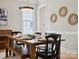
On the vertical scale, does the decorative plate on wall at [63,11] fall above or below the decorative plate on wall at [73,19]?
above

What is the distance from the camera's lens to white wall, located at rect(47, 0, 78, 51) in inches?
254

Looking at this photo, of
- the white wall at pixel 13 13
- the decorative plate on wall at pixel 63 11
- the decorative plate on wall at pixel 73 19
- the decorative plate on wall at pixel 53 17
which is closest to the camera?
the decorative plate on wall at pixel 73 19

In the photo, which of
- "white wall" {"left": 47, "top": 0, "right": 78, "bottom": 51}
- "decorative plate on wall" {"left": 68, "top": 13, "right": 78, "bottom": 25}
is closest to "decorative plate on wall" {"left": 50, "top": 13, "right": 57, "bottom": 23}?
"white wall" {"left": 47, "top": 0, "right": 78, "bottom": 51}

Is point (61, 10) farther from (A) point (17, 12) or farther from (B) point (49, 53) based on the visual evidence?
(B) point (49, 53)

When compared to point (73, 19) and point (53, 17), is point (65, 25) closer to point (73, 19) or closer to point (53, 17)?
point (73, 19)

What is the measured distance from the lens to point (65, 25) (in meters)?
6.96

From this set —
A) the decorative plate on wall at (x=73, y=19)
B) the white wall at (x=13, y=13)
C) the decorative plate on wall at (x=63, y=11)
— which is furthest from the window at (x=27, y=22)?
the decorative plate on wall at (x=73, y=19)

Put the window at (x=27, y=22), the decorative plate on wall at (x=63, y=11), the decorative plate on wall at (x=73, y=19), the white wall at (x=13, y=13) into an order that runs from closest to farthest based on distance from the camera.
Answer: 1. the decorative plate on wall at (x=73, y=19)
2. the decorative plate on wall at (x=63, y=11)
3. the white wall at (x=13, y=13)
4. the window at (x=27, y=22)

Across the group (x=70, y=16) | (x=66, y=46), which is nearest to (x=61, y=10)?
(x=70, y=16)

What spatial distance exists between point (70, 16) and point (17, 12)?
11.9 feet

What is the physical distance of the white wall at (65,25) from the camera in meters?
6.45

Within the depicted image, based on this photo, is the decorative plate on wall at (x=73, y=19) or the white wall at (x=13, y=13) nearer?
the decorative plate on wall at (x=73, y=19)

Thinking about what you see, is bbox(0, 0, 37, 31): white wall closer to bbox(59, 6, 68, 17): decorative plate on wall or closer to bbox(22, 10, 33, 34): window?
bbox(22, 10, 33, 34): window

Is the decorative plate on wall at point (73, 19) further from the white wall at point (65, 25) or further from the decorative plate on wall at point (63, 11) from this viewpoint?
the decorative plate on wall at point (63, 11)
